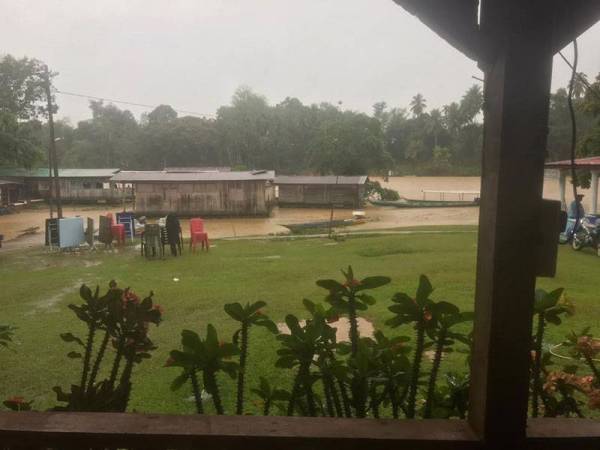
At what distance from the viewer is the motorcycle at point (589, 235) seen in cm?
1126

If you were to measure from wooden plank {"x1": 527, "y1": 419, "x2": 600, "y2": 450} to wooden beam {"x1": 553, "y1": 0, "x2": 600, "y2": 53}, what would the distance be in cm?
82

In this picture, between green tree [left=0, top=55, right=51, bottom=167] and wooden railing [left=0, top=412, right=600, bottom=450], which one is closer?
wooden railing [left=0, top=412, right=600, bottom=450]

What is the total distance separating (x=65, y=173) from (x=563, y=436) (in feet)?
124

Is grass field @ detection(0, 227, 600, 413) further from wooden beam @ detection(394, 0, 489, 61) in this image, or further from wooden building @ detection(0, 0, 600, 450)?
wooden beam @ detection(394, 0, 489, 61)

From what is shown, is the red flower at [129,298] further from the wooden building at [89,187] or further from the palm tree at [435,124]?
the palm tree at [435,124]

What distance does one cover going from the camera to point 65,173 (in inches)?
1382

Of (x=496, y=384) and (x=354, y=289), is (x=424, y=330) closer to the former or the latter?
(x=354, y=289)

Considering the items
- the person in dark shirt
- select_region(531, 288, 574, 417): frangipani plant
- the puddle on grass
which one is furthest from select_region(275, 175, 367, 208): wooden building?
select_region(531, 288, 574, 417): frangipani plant

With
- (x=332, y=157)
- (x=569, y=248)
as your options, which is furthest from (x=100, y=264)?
(x=332, y=157)

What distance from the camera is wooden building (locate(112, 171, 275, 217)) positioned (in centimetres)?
2753

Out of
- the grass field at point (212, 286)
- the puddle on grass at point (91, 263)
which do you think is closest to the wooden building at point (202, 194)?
the grass field at point (212, 286)

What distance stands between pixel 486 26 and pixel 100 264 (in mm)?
12301

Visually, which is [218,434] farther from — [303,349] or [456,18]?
[456,18]

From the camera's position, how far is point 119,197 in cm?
3472
